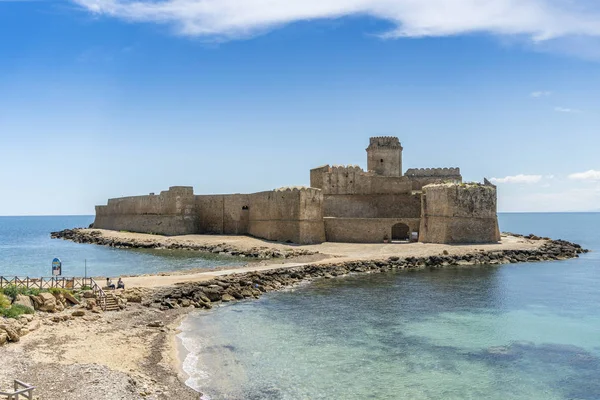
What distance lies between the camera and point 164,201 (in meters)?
49.2

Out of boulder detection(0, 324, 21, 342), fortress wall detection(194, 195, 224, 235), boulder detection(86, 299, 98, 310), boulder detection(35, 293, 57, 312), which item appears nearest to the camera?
boulder detection(0, 324, 21, 342)

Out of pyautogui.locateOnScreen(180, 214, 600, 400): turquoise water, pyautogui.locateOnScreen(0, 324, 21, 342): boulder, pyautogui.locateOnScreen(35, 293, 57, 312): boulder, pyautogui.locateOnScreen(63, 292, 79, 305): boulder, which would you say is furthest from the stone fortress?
pyautogui.locateOnScreen(0, 324, 21, 342): boulder

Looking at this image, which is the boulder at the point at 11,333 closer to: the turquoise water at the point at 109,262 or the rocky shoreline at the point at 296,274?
the rocky shoreline at the point at 296,274

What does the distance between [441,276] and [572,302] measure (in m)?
6.68

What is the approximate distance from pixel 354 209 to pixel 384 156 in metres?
7.26

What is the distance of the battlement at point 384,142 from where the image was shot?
45.8 metres

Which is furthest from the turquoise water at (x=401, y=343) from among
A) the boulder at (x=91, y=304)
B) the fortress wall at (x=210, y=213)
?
the fortress wall at (x=210, y=213)

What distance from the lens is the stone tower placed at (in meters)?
45.7

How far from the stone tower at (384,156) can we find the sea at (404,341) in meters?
19.9

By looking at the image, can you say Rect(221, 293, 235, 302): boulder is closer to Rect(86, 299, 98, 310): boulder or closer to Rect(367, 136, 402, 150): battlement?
Rect(86, 299, 98, 310): boulder

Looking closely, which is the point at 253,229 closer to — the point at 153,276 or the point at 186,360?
the point at 153,276

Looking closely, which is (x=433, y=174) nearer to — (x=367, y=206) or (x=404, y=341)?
(x=367, y=206)

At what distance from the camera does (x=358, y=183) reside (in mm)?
40656

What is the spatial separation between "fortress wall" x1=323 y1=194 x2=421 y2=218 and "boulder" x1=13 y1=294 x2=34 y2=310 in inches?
1037
